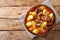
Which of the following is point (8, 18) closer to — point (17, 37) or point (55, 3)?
point (17, 37)

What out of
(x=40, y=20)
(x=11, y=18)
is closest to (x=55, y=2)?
(x=40, y=20)

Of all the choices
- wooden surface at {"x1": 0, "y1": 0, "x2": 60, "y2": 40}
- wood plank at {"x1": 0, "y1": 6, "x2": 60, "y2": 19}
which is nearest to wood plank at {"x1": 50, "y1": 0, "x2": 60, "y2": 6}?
wooden surface at {"x1": 0, "y1": 0, "x2": 60, "y2": 40}

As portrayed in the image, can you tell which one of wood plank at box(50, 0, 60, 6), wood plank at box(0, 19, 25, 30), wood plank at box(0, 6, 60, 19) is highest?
wood plank at box(50, 0, 60, 6)

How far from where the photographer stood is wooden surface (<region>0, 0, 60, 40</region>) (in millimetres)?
940

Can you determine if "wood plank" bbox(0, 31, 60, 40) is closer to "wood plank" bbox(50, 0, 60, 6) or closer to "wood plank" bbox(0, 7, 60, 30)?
"wood plank" bbox(0, 7, 60, 30)

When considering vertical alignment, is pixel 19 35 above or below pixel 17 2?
below

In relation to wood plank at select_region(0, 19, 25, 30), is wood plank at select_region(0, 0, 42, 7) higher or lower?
higher

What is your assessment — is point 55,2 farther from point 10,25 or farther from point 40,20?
point 10,25

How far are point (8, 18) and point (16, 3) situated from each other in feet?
0.30

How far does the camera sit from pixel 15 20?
95cm

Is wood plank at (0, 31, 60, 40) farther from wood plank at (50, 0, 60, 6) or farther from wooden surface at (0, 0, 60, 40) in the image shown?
wood plank at (50, 0, 60, 6)

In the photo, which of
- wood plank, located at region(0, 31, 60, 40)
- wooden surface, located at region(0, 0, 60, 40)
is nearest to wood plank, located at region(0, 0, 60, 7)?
wooden surface, located at region(0, 0, 60, 40)

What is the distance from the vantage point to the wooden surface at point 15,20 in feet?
3.08

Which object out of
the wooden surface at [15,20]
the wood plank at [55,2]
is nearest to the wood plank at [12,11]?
the wooden surface at [15,20]
